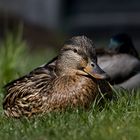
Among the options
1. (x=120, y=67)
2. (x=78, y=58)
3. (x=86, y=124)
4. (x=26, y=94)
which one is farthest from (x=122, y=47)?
(x=86, y=124)

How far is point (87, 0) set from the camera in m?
23.5

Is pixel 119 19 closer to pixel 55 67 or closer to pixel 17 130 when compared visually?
pixel 55 67

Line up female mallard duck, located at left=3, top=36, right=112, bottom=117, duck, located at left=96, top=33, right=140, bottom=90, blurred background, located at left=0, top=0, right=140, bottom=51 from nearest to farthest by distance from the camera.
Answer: female mallard duck, located at left=3, top=36, right=112, bottom=117, duck, located at left=96, top=33, right=140, bottom=90, blurred background, located at left=0, top=0, right=140, bottom=51

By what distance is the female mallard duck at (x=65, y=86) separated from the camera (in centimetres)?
848

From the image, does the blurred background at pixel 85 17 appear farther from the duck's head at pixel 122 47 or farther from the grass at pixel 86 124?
the grass at pixel 86 124

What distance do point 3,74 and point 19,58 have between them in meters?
0.67

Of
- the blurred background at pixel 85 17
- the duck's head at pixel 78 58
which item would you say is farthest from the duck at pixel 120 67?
the blurred background at pixel 85 17

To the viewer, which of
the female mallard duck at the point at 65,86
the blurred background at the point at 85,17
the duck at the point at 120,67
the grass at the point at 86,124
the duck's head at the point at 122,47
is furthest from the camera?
the blurred background at the point at 85,17

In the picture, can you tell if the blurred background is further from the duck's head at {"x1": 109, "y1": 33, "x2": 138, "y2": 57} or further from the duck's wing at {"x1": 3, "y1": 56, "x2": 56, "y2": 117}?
the duck's wing at {"x1": 3, "y1": 56, "x2": 56, "y2": 117}

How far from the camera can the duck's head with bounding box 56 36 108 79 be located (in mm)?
8641

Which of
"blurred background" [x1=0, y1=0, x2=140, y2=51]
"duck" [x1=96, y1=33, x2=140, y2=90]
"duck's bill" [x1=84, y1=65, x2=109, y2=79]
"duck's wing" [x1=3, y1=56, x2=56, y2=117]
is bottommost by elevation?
"blurred background" [x1=0, y1=0, x2=140, y2=51]

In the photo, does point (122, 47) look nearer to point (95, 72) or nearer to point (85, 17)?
point (95, 72)

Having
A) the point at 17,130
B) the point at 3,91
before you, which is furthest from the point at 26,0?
the point at 17,130

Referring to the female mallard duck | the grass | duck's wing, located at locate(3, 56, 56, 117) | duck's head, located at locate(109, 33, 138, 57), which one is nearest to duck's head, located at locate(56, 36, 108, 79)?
the female mallard duck
